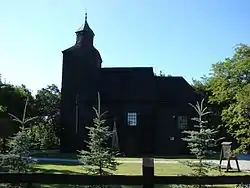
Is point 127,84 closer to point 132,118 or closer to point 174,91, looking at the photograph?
point 132,118

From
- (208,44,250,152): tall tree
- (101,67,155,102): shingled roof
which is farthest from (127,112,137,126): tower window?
(208,44,250,152): tall tree

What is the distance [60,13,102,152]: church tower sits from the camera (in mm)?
39812

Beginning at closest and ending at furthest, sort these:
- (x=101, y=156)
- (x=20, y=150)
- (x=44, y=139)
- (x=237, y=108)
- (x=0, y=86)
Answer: (x=101, y=156), (x=20, y=150), (x=237, y=108), (x=0, y=86), (x=44, y=139)

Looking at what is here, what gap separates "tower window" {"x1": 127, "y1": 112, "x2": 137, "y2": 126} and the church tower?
13.4ft

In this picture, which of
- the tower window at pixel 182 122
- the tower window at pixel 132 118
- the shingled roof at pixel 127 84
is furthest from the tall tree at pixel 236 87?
the shingled roof at pixel 127 84

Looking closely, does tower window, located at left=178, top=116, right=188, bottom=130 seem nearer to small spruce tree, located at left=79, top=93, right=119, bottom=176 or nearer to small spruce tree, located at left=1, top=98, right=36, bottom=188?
small spruce tree, located at left=1, top=98, right=36, bottom=188

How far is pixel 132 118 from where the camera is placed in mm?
40500

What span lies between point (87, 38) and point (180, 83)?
11.9 metres

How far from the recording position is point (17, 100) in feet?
124

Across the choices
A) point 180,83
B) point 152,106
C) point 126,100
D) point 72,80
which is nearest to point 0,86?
point 72,80

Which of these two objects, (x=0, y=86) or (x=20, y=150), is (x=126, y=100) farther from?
(x=20, y=150)

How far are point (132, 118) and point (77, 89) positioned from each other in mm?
6911

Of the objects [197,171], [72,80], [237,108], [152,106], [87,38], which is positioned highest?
[87,38]

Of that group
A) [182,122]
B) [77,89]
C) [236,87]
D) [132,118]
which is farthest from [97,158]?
[77,89]
